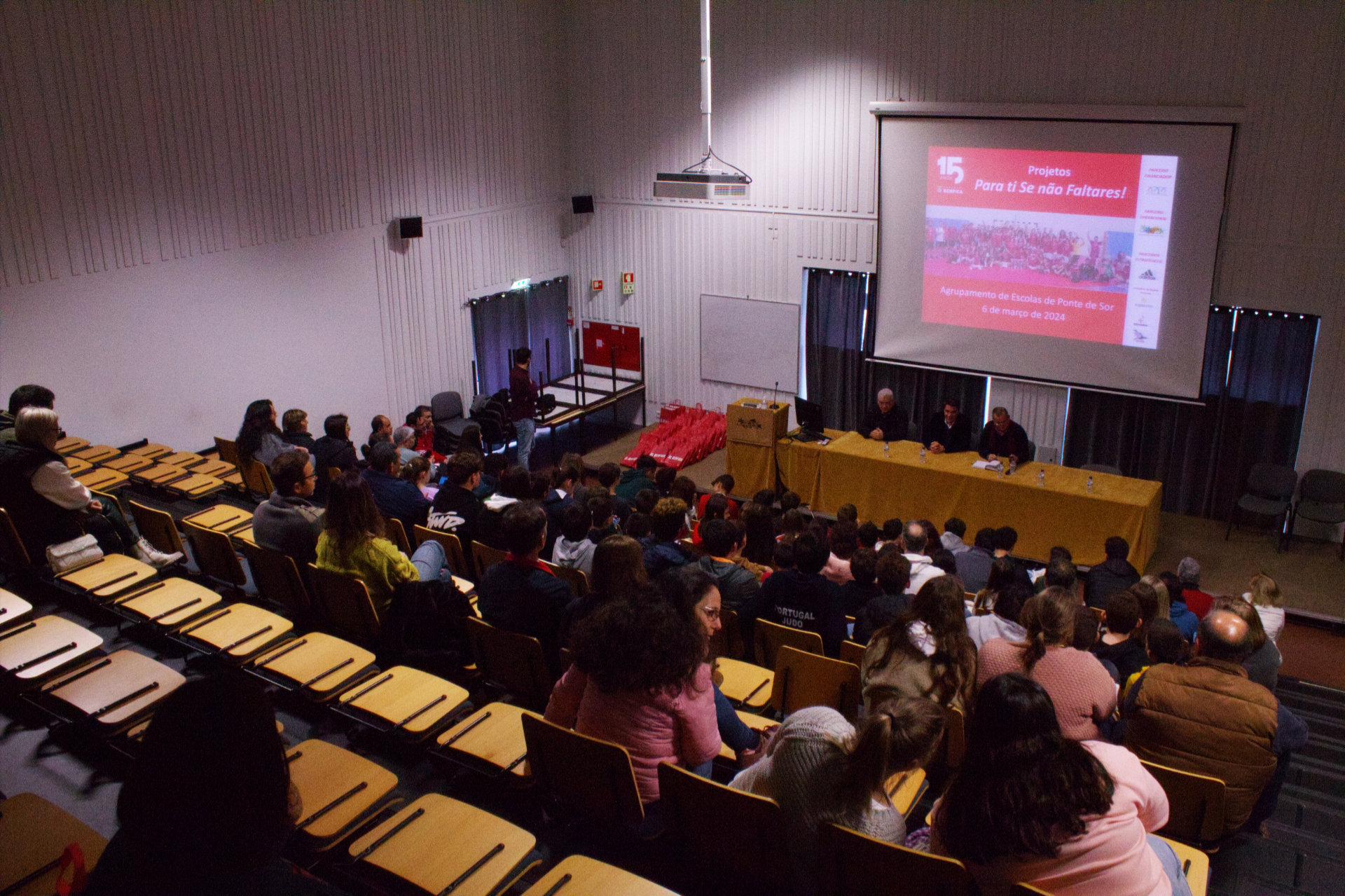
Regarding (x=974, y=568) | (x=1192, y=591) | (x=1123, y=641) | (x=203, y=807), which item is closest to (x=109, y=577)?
(x=203, y=807)

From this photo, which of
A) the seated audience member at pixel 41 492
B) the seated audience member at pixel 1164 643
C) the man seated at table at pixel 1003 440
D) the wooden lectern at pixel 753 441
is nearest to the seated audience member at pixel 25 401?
the seated audience member at pixel 41 492

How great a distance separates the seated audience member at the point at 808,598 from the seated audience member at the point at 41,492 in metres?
3.46

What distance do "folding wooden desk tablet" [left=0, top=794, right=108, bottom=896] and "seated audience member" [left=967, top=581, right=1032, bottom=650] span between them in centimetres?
334

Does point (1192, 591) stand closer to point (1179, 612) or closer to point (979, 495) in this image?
point (1179, 612)

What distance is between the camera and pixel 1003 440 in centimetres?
895

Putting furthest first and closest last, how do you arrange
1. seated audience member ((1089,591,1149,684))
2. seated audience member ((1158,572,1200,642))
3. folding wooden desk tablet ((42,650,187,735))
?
seated audience member ((1158,572,1200,642))
seated audience member ((1089,591,1149,684))
folding wooden desk tablet ((42,650,187,735))

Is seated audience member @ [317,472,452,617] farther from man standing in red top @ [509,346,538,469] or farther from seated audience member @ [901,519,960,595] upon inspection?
man standing in red top @ [509,346,538,469]

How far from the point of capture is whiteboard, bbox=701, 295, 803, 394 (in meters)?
11.4

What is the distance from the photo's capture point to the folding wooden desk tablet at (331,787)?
302 cm

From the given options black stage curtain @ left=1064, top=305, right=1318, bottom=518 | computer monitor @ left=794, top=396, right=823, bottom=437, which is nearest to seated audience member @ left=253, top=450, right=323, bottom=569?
computer monitor @ left=794, top=396, right=823, bottom=437

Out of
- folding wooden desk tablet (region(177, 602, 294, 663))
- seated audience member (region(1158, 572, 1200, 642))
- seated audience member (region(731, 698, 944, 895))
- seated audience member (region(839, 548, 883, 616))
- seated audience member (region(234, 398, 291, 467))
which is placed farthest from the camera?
seated audience member (region(234, 398, 291, 467))

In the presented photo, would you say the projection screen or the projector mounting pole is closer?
the projection screen

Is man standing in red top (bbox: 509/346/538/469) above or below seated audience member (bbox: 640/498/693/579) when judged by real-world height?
below

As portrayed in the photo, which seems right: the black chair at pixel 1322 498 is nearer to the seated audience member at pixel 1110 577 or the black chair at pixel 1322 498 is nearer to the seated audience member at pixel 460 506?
the seated audience member at pixel 1110 577
